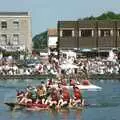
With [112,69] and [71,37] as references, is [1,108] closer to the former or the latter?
[112,69]

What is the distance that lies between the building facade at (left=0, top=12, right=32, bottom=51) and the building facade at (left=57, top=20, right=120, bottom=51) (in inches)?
525

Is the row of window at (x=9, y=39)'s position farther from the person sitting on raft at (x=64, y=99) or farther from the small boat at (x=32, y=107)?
the person sitting on raft at (x=64, y=99)

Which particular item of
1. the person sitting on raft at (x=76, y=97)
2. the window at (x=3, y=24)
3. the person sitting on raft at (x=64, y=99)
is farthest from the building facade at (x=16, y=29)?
the person sitting on raft at (x=64, y=99)

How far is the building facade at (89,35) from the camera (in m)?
147

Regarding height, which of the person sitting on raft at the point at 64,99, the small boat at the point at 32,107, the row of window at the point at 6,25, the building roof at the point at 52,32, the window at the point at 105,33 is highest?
the row of window at the point at 6,25

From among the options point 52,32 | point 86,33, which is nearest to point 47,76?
point 86,33

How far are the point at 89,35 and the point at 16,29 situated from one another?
21.3 m

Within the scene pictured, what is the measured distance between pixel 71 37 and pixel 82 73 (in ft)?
196

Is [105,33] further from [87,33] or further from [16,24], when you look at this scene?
[16,24]

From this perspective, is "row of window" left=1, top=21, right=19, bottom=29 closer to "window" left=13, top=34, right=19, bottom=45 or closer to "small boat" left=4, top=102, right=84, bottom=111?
"window" left=13, top=34, right=19, bottom=45

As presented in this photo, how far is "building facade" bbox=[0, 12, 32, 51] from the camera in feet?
526

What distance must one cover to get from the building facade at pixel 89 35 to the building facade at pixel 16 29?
1333 cm

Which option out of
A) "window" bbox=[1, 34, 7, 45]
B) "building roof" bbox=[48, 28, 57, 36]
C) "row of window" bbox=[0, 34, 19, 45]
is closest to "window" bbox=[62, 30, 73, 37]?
"row of window" bbox=[0, 34, 19, 45]

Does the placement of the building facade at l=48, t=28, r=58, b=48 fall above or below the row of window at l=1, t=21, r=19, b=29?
below
